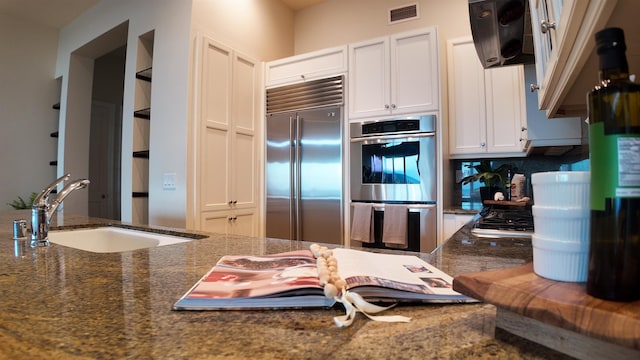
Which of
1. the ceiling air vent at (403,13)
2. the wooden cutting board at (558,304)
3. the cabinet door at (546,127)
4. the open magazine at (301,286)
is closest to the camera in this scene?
the wooden cutting board at (558,304)

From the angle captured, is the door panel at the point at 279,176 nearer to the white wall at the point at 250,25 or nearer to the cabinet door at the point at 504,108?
the white wall at the point at 250,25

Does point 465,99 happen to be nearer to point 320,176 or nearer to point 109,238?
point 320,176

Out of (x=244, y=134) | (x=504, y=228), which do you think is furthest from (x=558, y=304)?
(x=244, y=134)

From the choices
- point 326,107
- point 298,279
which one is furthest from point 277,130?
point 298,279

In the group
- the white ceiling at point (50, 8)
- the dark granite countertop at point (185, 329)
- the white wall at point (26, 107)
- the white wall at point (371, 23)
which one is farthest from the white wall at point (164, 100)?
the dark granite countertop at point (185, 329)

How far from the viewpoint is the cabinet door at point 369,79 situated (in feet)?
9.55

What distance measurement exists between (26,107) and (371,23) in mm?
4119

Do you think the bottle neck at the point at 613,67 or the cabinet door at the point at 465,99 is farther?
the cabinet door at the point at 465,99

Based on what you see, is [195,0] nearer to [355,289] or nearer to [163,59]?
[163,59]

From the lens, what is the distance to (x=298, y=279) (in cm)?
59

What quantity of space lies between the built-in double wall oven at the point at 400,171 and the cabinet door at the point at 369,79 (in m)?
0.14

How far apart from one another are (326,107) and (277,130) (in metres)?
0.54

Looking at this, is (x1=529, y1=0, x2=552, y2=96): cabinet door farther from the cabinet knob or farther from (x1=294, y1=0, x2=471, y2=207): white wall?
(x1=294, y1=0, x2=471, y2=207): white wall

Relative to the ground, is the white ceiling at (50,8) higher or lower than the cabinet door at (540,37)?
higher
